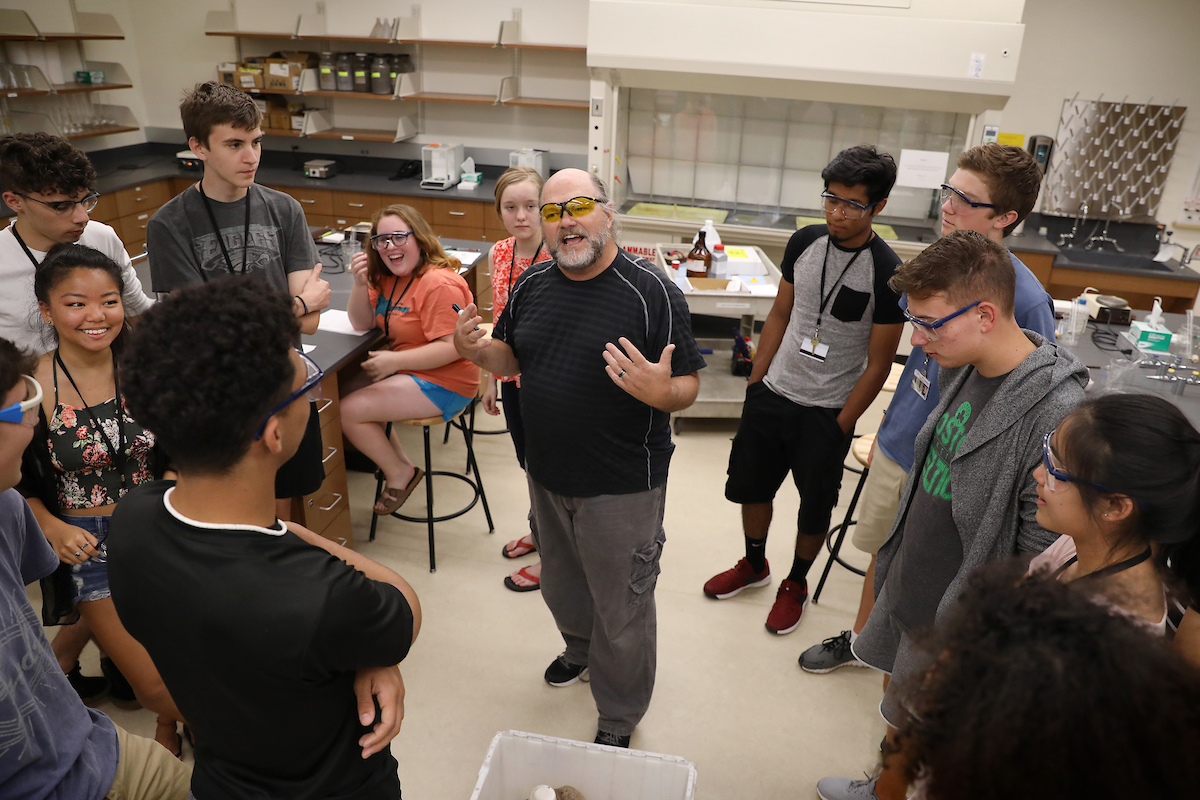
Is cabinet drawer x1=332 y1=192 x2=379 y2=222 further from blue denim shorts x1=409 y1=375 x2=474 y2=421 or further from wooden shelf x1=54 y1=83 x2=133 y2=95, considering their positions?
blue denim shorts x1=409 y1=375 x2=474 y2=421

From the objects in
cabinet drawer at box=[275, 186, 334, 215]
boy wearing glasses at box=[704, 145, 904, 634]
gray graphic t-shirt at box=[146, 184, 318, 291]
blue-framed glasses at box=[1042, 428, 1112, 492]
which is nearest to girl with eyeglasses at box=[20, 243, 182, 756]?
gray graphic t-shirt at box=[146, 184, 318, 291]

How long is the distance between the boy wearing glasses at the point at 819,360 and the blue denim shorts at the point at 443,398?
108 cm

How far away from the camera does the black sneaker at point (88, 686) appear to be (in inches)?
92.4

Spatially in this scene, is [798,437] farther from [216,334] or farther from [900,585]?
[216,334]

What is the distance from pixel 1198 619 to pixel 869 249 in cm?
147

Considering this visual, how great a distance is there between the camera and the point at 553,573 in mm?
2213

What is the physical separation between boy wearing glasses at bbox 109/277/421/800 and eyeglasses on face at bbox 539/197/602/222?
96cm

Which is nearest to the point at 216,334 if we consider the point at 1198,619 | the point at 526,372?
the point at 526,372

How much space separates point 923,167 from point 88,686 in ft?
15.4

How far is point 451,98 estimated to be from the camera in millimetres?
5895

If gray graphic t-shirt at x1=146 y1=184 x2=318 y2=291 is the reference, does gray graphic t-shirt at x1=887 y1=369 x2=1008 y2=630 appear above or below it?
below

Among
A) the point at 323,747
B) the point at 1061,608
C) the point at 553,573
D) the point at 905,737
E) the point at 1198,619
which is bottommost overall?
the point at 553,573

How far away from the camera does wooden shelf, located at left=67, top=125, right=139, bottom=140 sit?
18.3 ft

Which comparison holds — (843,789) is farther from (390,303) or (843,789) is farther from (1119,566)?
(390,303)
